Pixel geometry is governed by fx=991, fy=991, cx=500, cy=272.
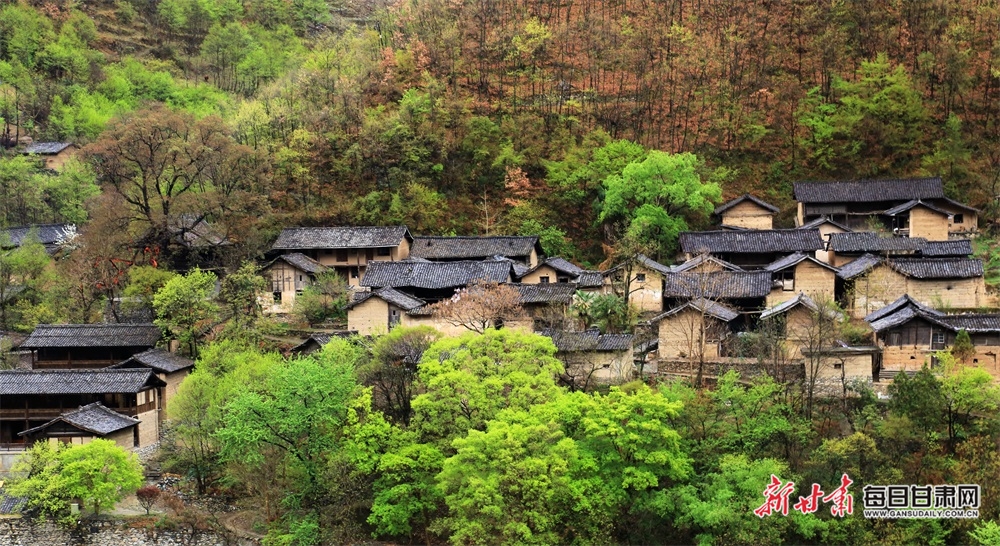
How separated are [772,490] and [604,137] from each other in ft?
80.0

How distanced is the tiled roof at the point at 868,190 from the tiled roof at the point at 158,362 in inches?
979

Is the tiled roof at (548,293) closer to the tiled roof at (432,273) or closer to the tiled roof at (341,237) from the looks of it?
the tiled roof at (432,273)

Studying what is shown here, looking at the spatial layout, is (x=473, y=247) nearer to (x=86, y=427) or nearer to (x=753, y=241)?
(x=753, y=241)

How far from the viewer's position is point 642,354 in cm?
3017

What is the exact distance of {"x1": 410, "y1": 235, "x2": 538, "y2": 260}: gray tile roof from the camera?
1510 inches

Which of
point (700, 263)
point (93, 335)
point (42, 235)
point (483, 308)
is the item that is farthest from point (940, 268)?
point (42, 235)

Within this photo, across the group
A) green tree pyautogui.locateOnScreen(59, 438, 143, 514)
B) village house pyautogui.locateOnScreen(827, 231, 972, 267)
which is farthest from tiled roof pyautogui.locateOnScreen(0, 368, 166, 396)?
village house pyautogui.locateOnScreen(827, 231, 972, 267)

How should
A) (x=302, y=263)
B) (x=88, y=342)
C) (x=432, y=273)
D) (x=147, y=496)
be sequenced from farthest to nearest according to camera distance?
1. (x=302, y=263)
2. (x=432, y=273)
3. (x=88, y=342)
4. (x=147, y=496)

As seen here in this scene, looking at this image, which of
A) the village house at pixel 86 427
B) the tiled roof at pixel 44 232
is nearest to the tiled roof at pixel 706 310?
the village house at pixel 86 427

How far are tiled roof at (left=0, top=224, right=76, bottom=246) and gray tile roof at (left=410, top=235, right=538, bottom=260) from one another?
16.4 metres

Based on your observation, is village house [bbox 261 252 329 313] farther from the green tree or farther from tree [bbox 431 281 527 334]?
the green tree

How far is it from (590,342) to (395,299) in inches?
299

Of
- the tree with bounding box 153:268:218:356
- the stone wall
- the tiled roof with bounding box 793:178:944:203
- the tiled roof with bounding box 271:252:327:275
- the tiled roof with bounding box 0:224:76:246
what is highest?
the tiled roof with bounding box 793:178:944:203

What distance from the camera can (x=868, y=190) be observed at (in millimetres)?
40344
